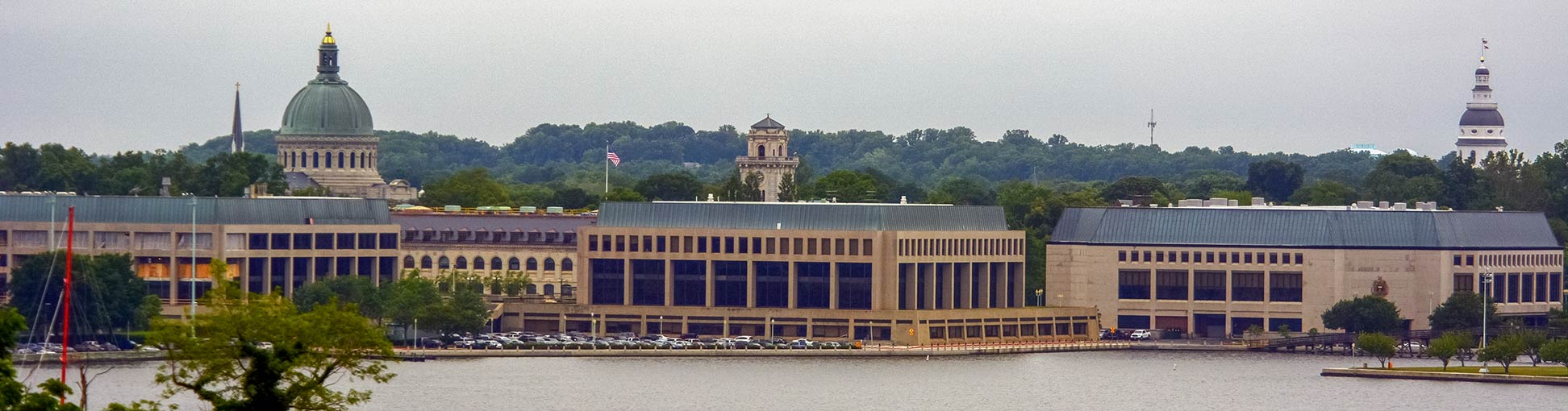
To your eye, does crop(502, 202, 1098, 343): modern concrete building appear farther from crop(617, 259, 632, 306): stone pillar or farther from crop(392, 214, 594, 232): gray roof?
crop(392, 214, 594, 232): gray roof

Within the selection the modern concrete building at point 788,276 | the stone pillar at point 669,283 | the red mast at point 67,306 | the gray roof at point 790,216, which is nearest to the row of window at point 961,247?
the modern concrete building at point 788,276

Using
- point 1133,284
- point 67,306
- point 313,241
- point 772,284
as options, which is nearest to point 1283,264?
point 1133,284

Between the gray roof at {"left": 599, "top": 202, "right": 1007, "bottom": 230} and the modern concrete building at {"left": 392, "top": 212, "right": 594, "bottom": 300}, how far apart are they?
14408mm

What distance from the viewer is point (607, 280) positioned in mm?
174125

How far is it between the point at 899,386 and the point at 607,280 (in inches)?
1419

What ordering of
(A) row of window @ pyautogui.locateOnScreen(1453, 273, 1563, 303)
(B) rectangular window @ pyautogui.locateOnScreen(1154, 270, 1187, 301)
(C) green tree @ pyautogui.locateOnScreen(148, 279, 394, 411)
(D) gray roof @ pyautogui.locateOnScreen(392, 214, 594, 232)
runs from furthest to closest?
(D) gray roof @ pyautogui.locateOnScreen(392, 214, 594, 232) < (B) rectangular window @ pyautogui.locateOnScreen(1154, 270, 1187, 301) < (A) row of window @ pyautogui.locateOnScreen(1453, 273, 1563, 303) < (C) green tree @ pyautogui.locateOnScreen(148, 279, 394, 411)

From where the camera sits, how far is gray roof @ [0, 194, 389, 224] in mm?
173250

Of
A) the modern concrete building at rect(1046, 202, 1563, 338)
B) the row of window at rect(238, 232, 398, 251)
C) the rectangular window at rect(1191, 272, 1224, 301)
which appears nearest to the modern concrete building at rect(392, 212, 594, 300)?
the row of window at rect(238, 232, 398, 251)

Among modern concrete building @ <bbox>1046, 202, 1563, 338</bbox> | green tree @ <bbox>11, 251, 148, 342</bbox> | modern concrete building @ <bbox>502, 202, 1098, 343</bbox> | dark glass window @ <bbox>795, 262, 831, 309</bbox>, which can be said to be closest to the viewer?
green tree @ <bbox>11, 251, 148, 342</bbox>

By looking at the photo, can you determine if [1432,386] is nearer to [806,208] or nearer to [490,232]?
[806,208]

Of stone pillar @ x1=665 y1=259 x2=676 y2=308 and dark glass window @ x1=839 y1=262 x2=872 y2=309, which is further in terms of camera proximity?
stone pillar @ x1=665 y1=259 x2=676 y2=308

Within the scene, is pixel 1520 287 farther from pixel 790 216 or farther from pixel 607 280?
pixel 607 280

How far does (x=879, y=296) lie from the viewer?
169000mm

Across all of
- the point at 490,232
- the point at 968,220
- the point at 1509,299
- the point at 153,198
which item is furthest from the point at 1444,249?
the point at 153,198
